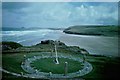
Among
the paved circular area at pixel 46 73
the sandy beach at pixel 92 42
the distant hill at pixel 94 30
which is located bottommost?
the paved circular area at pixel 46 73

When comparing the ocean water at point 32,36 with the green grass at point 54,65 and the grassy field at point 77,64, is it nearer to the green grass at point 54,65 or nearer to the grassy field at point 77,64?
the grassy field at point 77,64

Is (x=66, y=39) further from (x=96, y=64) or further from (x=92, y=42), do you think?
(x=96, y=64)

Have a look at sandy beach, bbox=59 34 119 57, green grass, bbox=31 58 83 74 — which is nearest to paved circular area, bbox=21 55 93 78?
green grass, bbox=31 58 83 74

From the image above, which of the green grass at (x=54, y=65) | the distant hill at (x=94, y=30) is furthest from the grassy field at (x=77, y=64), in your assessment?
the distant hill at (x=94, y=30)

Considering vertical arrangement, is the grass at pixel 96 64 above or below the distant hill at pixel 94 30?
below

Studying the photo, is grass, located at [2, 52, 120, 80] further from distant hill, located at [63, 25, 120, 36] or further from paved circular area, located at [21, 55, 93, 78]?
distant hill, located at [63, 25, 120, 36]

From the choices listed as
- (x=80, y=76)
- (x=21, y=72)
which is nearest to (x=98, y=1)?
(x=80, y=76)

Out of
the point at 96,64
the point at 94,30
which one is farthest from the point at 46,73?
the point at 94,30
